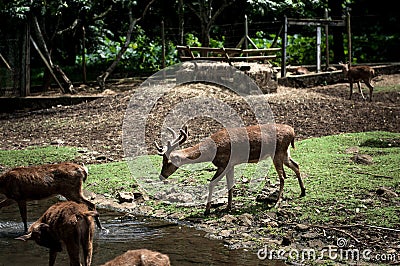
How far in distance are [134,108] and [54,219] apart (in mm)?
9704

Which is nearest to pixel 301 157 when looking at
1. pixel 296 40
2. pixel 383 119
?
pixel 383 119

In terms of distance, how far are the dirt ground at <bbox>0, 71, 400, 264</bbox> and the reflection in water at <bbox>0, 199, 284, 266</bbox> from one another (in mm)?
3567

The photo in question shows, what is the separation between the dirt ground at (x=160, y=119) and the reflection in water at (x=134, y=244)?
Result: 357cm

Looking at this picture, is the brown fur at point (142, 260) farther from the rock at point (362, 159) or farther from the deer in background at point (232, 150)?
the rock at point (362, 159)

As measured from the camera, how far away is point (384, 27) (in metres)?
28.2

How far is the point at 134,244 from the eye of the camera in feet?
25.1

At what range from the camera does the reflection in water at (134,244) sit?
7047mm

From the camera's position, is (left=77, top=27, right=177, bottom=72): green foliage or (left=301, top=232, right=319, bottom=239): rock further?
(left=77, top=27, right=177, bottom=72): green foliage

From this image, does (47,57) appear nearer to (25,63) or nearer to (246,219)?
(25,63)

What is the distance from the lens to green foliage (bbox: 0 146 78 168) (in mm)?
11727

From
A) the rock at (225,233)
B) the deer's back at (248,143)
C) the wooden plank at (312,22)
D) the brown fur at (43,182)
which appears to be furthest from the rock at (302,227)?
the wooden plank at (312,22)

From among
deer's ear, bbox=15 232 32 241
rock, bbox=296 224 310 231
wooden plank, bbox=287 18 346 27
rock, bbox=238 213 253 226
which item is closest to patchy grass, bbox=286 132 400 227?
rock, bbox=296 224 310 231

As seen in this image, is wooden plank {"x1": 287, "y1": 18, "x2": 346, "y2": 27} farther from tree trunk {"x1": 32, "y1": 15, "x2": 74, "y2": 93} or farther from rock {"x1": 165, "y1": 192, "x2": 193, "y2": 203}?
rock {"x1": 165, "y1": 192, "x2": 193, "y2": 203}

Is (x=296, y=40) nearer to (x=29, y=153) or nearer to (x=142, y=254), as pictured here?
(x=29, y=153)
